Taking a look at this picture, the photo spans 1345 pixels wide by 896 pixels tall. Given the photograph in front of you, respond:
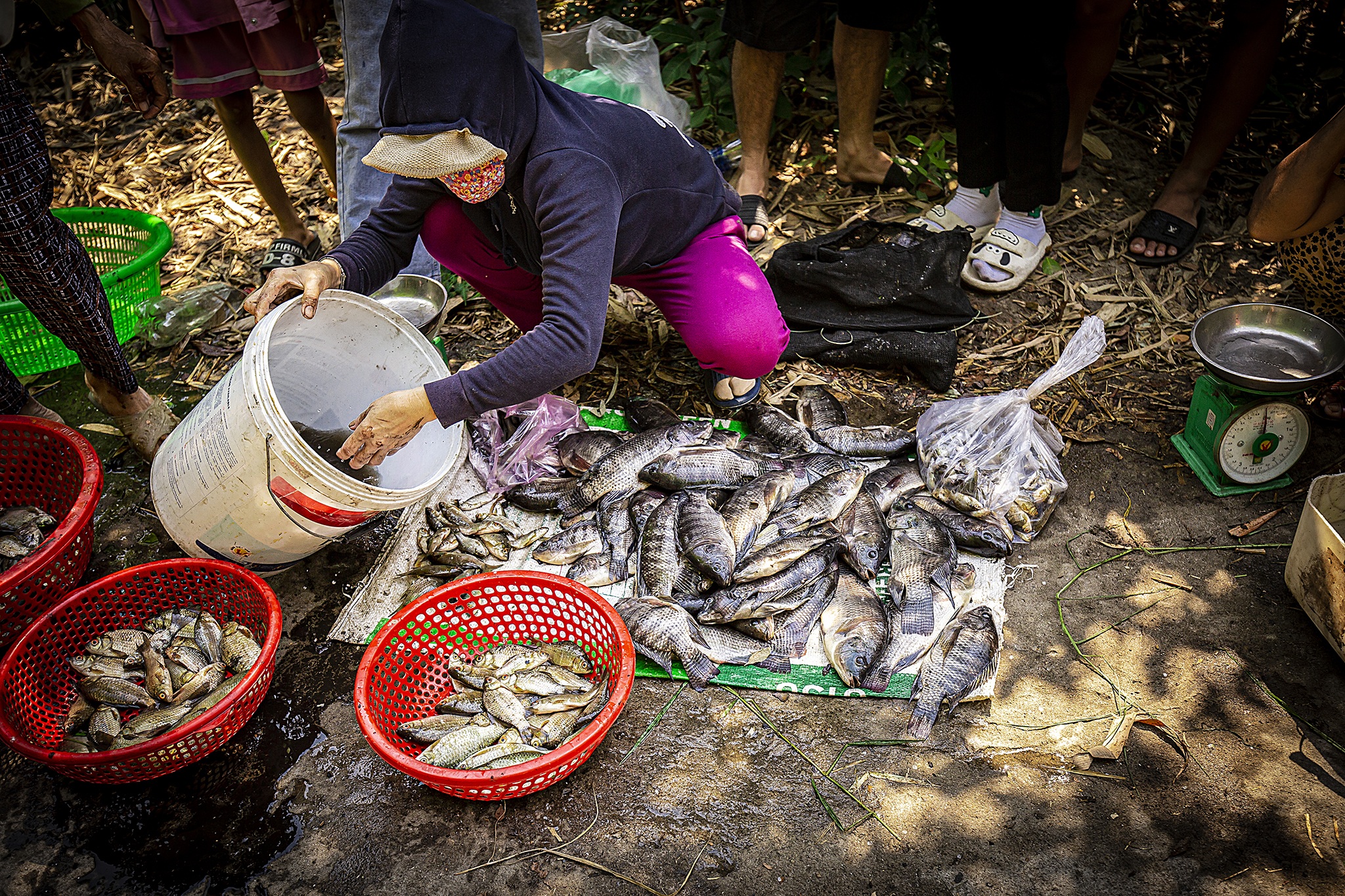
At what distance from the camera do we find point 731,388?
3.80 metres

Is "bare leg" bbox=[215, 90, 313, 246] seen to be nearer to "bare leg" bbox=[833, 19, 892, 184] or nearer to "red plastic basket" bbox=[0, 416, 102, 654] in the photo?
"red plastic basket" bbox=[0, 416, 102, 654]

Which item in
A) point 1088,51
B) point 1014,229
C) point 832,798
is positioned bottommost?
point 832,798

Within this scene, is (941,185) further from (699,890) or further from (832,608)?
(699,890)

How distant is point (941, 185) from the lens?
4.96 meters

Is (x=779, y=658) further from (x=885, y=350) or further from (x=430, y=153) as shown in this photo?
(x=430, y=153)

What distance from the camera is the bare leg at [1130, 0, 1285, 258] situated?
4.00 meters

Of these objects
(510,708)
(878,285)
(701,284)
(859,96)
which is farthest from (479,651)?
(859,96)

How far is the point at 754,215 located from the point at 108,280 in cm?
334

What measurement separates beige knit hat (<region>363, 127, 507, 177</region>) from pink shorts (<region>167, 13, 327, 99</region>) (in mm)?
2229

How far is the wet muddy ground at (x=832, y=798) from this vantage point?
91.0 inches

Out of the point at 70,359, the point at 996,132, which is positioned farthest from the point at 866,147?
the point at 70,359

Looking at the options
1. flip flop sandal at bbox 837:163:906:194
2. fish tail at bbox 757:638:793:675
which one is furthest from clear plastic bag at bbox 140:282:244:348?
flip flop sandal at bbox 837:163:906:194

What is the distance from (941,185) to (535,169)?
10.6 feet

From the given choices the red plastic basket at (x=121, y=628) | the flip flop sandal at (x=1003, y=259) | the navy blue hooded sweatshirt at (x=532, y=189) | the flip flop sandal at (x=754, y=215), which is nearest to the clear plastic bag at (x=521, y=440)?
the navy blue hooded sweatshirt at (x=532, y=189)
